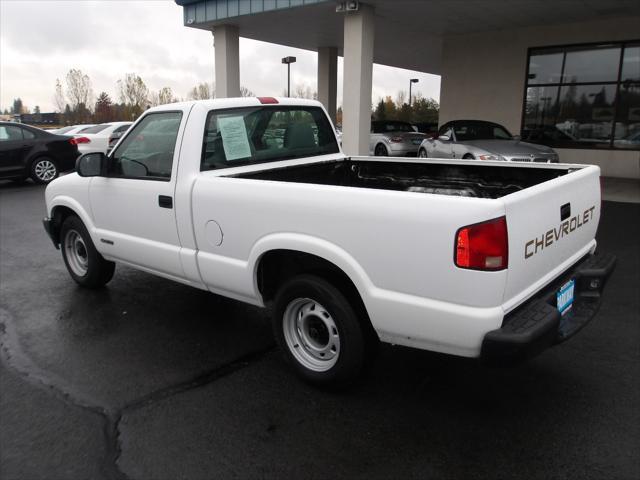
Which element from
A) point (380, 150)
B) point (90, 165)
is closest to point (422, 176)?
point (90, 165)

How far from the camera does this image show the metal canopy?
12.7m

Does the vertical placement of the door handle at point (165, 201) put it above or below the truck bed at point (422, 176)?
below

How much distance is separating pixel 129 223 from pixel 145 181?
1.45 feet

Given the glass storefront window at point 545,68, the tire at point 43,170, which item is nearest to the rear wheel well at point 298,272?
the tire at point 43,170

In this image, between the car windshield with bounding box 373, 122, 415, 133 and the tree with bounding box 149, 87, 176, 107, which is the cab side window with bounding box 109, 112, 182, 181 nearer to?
the car windshield with bounding box 373, 122, 415, 133

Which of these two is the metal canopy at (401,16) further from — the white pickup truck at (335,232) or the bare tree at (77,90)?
the bare tree at (77,90)

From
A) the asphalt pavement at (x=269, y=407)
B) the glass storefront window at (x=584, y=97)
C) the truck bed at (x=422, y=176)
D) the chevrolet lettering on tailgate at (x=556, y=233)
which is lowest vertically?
the asphalt pavement at (x=269, y=407)

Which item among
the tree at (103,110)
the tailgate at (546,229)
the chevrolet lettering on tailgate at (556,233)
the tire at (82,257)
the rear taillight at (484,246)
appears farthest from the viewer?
the tree at (103,110)

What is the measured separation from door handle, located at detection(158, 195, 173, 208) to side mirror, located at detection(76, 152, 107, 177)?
2.57 ft

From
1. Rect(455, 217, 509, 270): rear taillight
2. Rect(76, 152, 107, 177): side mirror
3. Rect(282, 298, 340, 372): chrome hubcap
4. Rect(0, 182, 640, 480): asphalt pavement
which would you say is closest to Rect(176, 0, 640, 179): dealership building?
Rect(76, 152, 107, 177): side mirror

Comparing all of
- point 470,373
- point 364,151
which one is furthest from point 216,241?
point 364,151

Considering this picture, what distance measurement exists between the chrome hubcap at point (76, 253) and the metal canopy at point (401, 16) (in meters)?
9.25

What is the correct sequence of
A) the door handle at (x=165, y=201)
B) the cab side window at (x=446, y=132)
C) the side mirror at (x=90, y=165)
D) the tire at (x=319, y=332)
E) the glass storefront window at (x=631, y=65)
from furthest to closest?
the glass storefront window at (x=631, y=65) → the cab side window at (x=446, y=132) → the side mirror at (x=90, y=165) → the door handle at (x=165, y=201) → the tire at (x=319, y=332)

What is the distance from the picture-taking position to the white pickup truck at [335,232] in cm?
261
